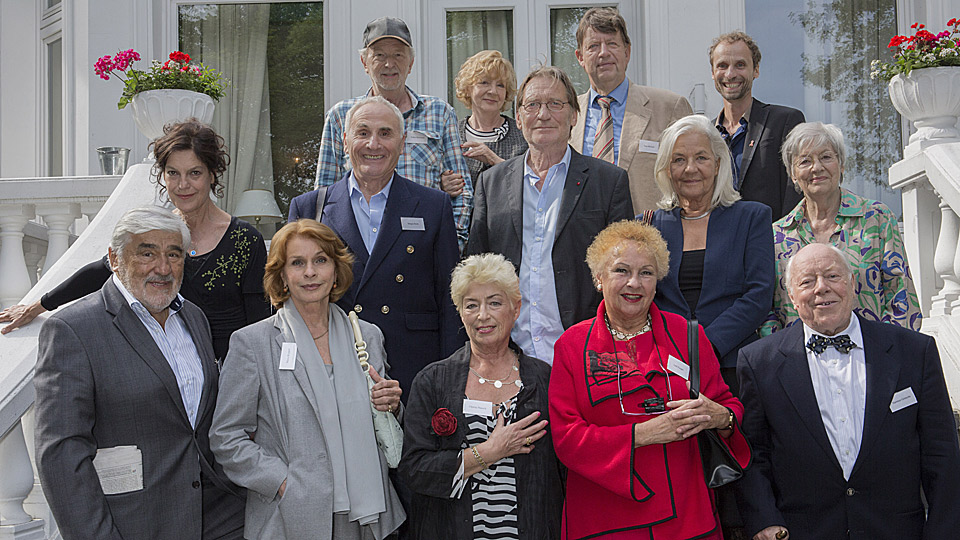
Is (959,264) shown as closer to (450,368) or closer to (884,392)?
(884,392)

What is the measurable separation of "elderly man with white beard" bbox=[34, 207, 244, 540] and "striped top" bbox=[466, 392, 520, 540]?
0.84 metres

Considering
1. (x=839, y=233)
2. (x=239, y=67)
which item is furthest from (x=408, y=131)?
(x=239, y=67)

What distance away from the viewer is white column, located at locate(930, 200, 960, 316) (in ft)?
15.1

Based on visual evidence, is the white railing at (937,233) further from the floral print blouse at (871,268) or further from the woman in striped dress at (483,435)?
the woman in striped dress at (483,435)

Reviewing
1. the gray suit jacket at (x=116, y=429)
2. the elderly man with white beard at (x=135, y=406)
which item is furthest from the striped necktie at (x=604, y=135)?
the gray suit jacket at (x=116, y=429)

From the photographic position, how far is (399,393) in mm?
3326

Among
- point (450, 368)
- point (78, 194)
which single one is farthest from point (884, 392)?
point (78, 194)

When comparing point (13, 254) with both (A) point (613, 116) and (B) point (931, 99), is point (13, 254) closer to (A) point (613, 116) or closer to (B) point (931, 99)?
(A) point (613, 116)

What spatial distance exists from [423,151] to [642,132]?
3.71 feet

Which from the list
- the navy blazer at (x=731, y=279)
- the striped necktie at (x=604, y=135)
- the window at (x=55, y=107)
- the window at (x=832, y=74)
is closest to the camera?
the navy blazer at (x=731, y=279)

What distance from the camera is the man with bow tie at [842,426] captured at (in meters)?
3.08

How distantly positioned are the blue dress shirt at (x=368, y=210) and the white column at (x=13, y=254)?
2.52 metres

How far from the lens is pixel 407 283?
148 inches

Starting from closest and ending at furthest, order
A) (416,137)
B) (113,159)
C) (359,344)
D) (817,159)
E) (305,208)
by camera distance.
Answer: (359,344) → (817,159) → (305,208) → (416,137) → (113,159)
